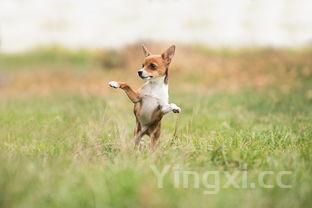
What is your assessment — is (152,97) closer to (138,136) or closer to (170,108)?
(170,108)

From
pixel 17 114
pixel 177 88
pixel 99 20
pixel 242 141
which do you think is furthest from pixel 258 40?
pixel 242 141

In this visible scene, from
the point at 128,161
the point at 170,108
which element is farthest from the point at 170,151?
the point at 128,161

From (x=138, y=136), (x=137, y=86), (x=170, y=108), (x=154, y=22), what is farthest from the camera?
(x=154, y=22)

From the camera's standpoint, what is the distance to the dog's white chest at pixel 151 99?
23.0 ft

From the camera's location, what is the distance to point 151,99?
23.1 ft

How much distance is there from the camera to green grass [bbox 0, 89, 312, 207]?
4.79 m

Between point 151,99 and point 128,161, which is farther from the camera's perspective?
point 151,99

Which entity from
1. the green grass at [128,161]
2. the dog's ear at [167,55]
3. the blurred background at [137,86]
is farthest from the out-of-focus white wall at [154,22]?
the dog's ear at [167,55]

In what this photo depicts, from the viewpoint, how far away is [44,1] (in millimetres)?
25984

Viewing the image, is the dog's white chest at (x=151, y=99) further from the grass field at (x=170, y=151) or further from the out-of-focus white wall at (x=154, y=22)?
the out-of-focus white wall at (x=154, y=22)

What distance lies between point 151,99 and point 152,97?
33 mm

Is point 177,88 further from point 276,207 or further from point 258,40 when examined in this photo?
point 276,207

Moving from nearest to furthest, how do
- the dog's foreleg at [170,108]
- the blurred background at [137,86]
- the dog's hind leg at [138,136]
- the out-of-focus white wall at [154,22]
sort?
the blurred background at [137,86] < the dog's foreleg at [170,108] < the dog's hind leg at [138,136] < the out-of-focus white wall at [154,22]

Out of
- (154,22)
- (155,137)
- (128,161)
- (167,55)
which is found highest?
(154,22)
